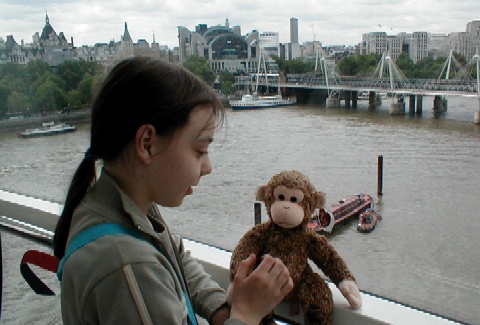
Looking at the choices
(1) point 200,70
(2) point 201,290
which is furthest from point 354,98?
(2) point 201,290

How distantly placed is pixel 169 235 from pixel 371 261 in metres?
1.09

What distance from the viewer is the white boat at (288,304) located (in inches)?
37.8

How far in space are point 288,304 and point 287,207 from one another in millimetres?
226

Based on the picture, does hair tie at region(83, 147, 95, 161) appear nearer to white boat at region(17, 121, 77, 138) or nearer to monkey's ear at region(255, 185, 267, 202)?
monkey's ear at region(255, 185, 267, 202)

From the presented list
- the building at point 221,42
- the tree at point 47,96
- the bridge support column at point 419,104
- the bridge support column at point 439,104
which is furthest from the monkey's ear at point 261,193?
the bridge support column at point 419,104

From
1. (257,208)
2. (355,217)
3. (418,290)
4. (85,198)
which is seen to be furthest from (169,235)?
(355,217)

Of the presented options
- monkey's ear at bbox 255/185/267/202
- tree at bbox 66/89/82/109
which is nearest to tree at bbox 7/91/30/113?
tree at bbox 66/89/82/109

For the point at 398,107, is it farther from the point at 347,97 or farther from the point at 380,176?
the point at 380,176

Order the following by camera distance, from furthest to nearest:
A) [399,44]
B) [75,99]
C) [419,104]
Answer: [419,104] < [399,44] < [75,99]

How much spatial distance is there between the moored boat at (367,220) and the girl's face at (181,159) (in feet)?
4.21

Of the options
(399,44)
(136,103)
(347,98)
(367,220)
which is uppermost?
(399,44)

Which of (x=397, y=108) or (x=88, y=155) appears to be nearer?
(x=88, y=155)

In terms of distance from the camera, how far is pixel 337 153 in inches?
109

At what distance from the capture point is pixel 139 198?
0.57 metres
